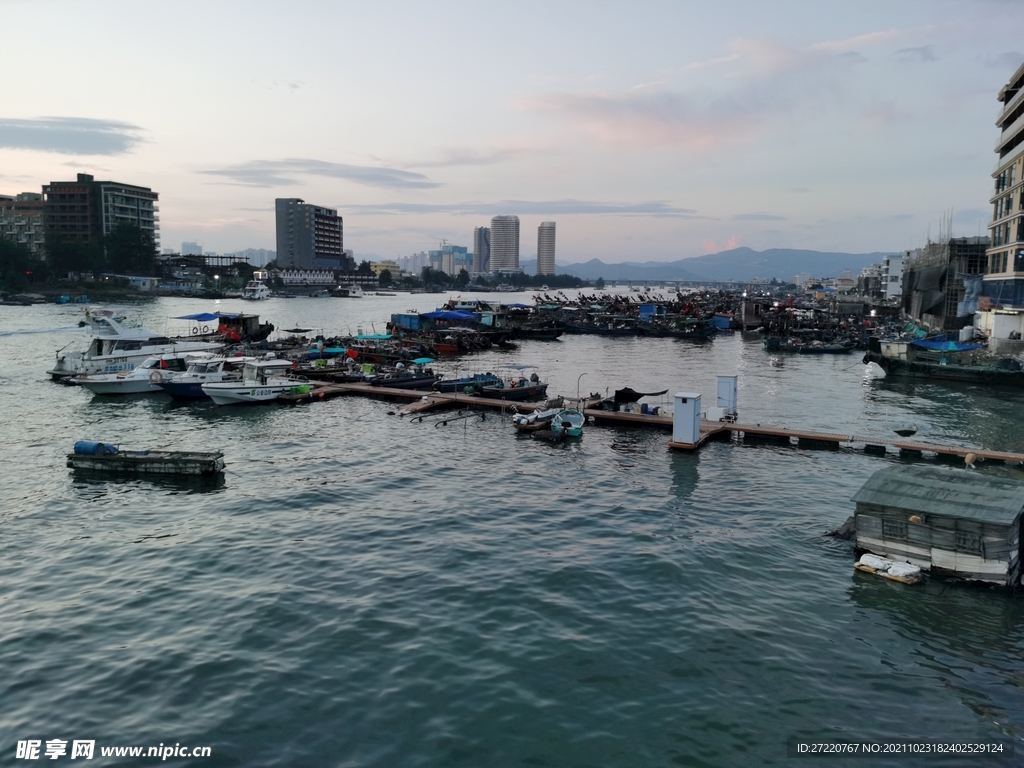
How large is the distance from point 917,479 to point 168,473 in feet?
88.1

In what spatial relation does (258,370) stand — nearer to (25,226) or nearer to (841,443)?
(841,443)

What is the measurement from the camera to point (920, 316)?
98.7m

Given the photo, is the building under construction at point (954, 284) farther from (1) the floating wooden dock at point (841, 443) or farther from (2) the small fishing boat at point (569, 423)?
(2) the small fishing boat at point (569, 423)

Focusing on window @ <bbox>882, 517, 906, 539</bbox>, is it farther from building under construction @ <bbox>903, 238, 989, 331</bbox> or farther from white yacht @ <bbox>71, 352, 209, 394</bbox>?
building under construction @ <bbox>903, 238, 989, 331</bbox>

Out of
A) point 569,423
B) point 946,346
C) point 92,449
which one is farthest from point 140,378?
point 946,346

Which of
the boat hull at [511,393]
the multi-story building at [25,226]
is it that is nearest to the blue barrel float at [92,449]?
the boat hull at [511,393]

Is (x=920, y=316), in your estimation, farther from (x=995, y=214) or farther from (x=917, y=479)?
(x=917, y=479)

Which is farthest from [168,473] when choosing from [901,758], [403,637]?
[901,758]

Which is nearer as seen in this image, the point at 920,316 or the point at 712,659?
the point at 712,659

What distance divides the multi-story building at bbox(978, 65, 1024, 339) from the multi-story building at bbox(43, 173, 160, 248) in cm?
18266

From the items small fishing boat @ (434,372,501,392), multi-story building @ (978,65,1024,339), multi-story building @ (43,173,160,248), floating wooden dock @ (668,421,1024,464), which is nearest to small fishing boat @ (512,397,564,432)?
floating wooden dock @ (668,421,1024,464)

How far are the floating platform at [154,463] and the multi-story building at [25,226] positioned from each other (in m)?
172

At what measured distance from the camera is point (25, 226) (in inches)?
6762

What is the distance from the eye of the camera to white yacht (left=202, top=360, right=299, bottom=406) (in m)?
42.5
